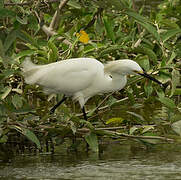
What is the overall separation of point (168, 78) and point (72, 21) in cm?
224

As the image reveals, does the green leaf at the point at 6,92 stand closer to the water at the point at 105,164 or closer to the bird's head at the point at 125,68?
A: the water at the point at 105,164

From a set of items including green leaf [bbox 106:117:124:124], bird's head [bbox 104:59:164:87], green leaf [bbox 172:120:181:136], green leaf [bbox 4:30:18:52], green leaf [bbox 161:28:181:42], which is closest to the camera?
green leaf [bbox 4:30:18:52]

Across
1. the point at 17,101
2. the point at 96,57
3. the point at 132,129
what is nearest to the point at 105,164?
the point at 132,129

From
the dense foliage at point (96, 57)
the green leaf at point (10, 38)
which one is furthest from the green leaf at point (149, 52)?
the green leaf at point (10, 38)

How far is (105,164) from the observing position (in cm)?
409

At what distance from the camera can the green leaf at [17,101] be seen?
4340mm

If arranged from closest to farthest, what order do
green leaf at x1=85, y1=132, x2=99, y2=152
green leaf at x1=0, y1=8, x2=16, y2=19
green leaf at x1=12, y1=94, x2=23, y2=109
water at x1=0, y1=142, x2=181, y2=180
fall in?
1. green leaf at x1=0, y1=8, x2=16, y2=19
2. water at x1=0, y1=142, x2=181, y2=180
3. green leaf at x1=85, y1=132, x2=99, y2=152
4. green leaf at x1=12, y1=94, x2=23, y2=109

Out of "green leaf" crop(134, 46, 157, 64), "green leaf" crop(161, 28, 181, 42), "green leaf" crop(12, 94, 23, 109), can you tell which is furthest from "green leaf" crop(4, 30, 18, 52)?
"green leaf" crop(161, 28, 181, 42)

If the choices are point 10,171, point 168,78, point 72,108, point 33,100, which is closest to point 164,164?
point 168,78

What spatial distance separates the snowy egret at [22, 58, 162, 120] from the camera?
14.0ft

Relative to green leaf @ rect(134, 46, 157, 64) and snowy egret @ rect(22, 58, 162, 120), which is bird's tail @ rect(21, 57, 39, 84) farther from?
green leaf @ rect(134, 46, 157, 64)

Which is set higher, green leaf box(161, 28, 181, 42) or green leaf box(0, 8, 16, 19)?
green leaf box(161, 28, 181, 42)

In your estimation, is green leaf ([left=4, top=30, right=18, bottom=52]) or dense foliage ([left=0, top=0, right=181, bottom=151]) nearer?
green leaf ([left=4, top=30, right=18, bottom=52])

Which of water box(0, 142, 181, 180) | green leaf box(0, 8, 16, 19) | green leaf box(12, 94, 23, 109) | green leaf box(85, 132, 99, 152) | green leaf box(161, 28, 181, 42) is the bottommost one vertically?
water box(0, 142, 181, 180)
